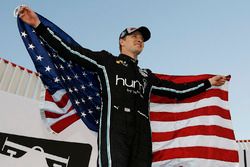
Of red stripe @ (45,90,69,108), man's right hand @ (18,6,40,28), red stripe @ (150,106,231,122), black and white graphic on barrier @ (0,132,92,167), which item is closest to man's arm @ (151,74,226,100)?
red stripe @ (150,106,231,122)

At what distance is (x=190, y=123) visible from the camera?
369 cm

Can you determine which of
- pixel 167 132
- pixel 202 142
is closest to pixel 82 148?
pixel 167 132

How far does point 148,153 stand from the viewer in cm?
275

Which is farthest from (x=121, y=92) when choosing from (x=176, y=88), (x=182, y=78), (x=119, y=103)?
(x=182, y=78)

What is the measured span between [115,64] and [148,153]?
2.59ft

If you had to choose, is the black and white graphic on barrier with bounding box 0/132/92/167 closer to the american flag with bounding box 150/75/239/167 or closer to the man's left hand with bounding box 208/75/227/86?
the american flag with bounding box 150/75/239/167

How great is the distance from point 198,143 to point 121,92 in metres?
1.18

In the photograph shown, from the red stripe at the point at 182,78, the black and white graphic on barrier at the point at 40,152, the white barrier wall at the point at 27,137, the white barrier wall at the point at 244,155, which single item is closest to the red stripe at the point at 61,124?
the white barrier wall at the point at 27,137

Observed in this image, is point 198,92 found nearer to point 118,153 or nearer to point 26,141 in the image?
point 118,153

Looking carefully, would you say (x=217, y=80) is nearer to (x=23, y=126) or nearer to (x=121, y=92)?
(x=121, y=92)

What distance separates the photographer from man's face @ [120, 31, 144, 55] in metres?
3.13

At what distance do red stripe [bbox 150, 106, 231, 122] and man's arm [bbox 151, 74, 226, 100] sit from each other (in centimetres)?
24

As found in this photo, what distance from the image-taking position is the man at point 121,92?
103 inches

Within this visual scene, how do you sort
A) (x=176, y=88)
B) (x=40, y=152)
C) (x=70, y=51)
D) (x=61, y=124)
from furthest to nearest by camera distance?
(x=40, y=152), (x=61, y=124), (x=176, y=88), (x=70, y=51)
